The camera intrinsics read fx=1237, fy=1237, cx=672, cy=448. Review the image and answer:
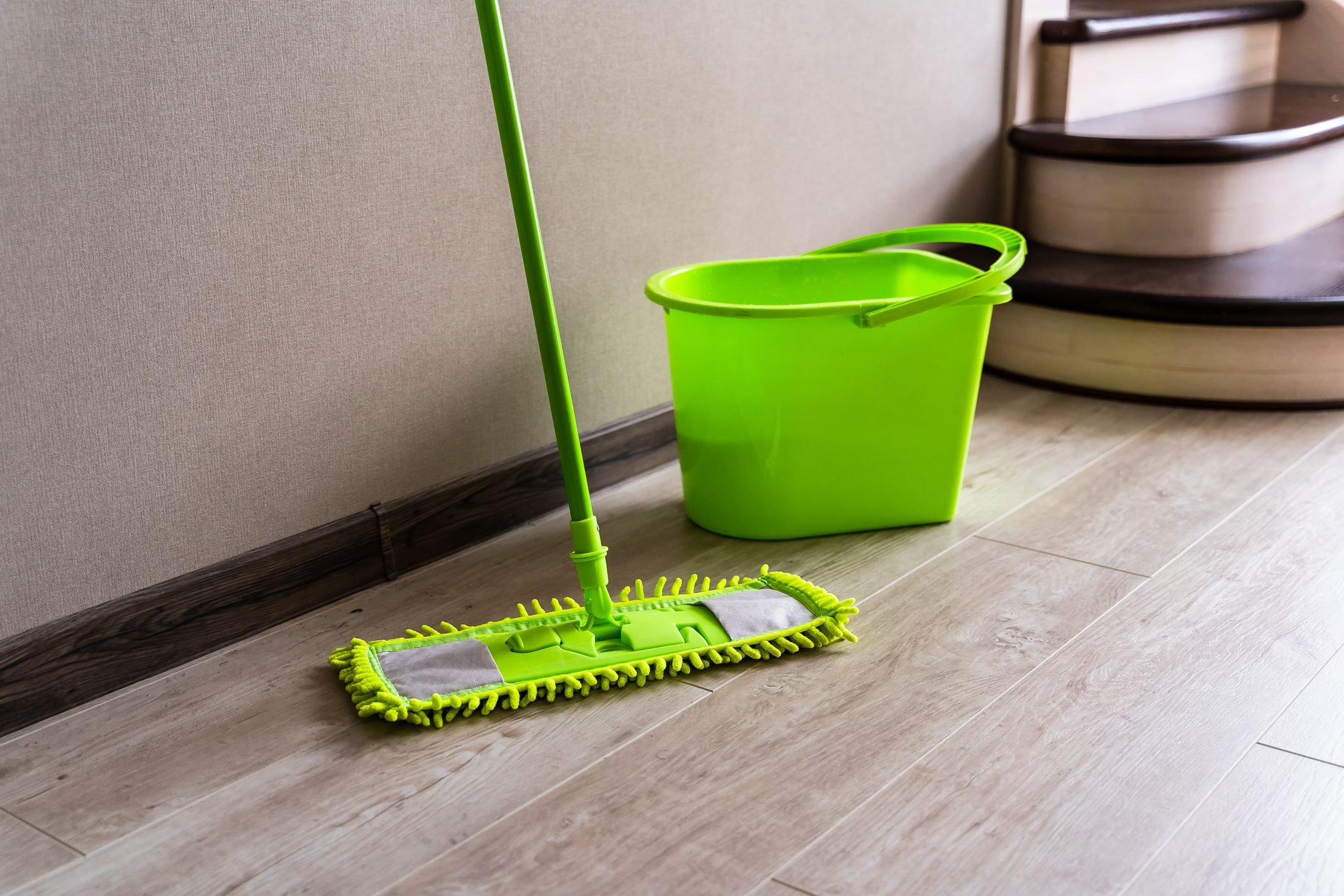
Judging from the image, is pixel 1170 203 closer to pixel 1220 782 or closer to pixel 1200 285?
pixel 1200 285

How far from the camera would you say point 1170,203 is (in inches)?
83.5

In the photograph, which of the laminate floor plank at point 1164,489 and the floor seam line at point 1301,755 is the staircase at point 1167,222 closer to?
the laminate floor plank at point 1164,489

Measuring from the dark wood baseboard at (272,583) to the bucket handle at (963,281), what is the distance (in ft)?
1.45

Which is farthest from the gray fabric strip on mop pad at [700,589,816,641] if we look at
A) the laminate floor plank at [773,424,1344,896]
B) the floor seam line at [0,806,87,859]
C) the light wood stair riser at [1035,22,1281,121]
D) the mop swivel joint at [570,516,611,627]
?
the light wood stair riser at [1035,22,1281,121]

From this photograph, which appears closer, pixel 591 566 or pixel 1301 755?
pixel 1301 755

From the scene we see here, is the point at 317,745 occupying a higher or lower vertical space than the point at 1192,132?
lower

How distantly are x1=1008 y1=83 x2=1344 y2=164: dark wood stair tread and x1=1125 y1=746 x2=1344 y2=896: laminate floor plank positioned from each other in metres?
1.32

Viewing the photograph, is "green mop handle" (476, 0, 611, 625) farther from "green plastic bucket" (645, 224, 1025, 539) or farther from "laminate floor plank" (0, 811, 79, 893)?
"laminate floor plank" (0, 811, 79, 893)

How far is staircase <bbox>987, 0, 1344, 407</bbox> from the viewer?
1.88 m

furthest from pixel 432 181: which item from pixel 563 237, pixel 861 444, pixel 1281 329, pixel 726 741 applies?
pixel 1281 329

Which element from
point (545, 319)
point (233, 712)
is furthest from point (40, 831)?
point (545, 319)

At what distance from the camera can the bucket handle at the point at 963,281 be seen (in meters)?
1.36

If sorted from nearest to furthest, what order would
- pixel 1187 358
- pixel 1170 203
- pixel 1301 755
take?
pixel 1301 755 → pixel 1187 358 → pixel 1170 203

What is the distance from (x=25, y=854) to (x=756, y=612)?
0.69 m
